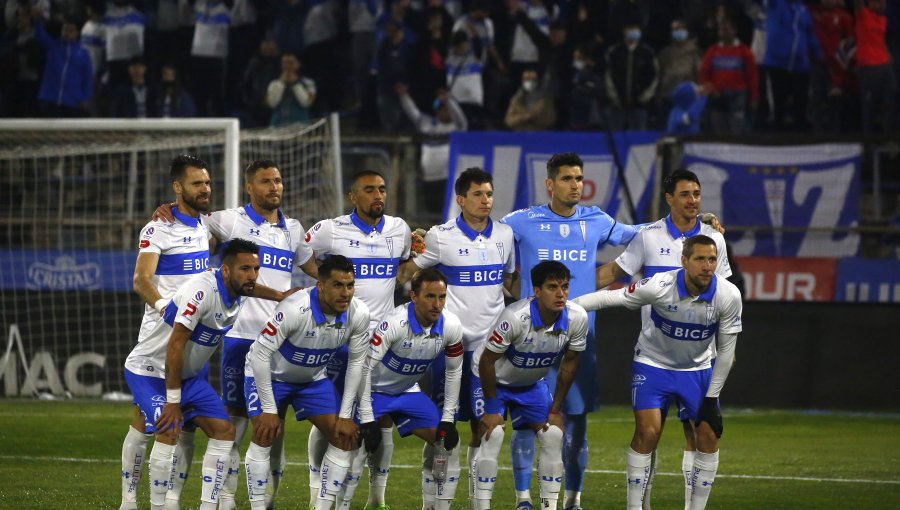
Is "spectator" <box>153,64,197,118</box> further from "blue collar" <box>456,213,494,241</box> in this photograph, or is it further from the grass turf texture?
"blue collar" <box>456,213,494,241</box>

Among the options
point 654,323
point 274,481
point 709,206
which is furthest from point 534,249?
point 709,206

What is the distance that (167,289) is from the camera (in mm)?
9312

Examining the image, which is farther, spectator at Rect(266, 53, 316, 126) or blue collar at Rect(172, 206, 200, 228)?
spectator at Rect(266, 53, 316, 126)

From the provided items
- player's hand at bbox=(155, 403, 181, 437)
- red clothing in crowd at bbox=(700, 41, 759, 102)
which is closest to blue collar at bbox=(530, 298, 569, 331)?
player's hand at bbox=(155, 403, 181, 437)

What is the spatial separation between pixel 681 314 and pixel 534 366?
992mm

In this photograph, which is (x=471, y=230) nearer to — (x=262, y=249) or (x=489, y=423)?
(x=489, y=423)

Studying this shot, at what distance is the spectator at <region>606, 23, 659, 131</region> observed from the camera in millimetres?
17797

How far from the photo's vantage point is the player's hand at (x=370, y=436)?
8.57m

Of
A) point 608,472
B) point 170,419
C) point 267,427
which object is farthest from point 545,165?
point 170,419

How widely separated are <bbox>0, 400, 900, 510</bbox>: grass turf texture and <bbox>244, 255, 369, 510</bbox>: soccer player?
1357 mm

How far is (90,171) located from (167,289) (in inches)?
375

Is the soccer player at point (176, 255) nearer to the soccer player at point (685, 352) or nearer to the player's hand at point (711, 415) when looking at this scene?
the soccer player at point (685, 352)

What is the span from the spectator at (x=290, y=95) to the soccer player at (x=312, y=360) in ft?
33.8

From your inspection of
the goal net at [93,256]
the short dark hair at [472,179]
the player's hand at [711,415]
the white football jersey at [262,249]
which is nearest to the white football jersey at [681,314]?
the player's hand at [711,415]
